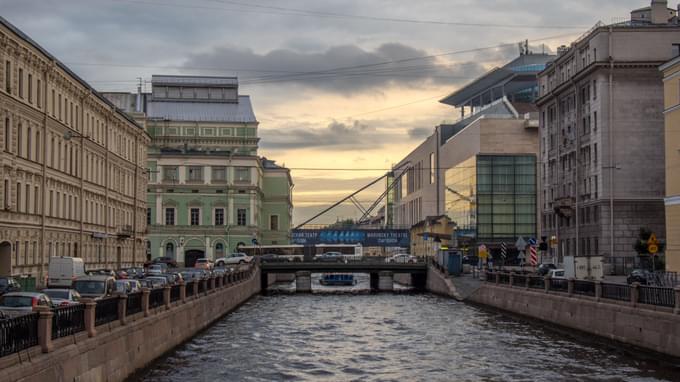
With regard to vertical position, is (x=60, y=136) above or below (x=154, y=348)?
above

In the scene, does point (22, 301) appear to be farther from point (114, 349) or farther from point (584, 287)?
point (584, 287)

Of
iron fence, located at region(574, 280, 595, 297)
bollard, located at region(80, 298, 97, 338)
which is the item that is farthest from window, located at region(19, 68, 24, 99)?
bollard, located at region(80, 298, 97, 338)

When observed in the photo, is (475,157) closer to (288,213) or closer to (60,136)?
(288,213)

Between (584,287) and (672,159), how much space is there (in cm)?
2110

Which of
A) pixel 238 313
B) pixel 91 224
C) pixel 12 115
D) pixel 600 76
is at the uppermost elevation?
pixel 600 76

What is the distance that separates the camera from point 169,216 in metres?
129

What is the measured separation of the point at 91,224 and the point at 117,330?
49553 millimetres

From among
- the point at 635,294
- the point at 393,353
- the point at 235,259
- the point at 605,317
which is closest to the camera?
the point at 635,294

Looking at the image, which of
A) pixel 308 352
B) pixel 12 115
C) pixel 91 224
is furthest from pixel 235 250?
pixel 308 352

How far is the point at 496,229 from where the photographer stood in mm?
122688

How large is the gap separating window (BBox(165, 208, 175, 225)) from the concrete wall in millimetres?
75345

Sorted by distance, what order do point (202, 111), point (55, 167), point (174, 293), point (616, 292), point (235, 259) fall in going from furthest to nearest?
point (202, 111) → point (235, 259) → point (55, 167) → point (174, 293) → point (616, 292)

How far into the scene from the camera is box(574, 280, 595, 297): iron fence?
42812 millimetres

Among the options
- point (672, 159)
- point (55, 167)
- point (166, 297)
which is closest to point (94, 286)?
point (166, 297)
